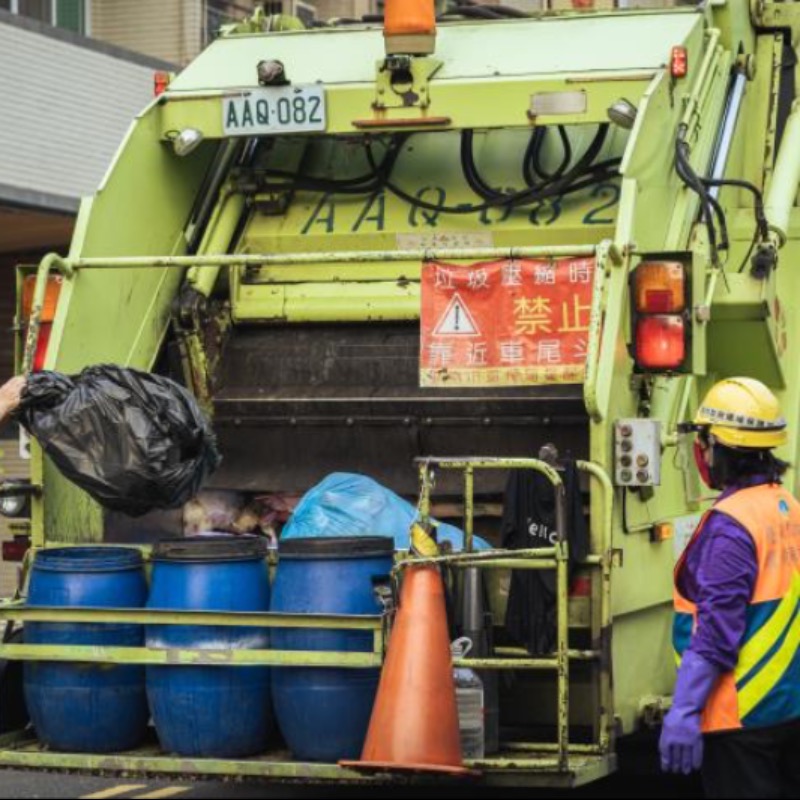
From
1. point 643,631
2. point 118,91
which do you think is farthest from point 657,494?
point 118,91

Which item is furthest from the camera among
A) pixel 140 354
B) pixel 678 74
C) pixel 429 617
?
pixel 140 354

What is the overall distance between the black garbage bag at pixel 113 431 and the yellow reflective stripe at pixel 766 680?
7.26 ft

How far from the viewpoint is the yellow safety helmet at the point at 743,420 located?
539cm

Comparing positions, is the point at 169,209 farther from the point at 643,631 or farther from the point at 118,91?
the point at 118,91

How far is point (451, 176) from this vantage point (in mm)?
7914

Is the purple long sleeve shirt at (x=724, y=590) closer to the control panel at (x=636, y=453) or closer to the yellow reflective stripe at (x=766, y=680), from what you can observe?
the yellow reflective stripe at (x=766, y=680)

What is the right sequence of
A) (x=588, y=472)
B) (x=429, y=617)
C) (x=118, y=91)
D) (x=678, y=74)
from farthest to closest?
(x=118, y=91) < (x=678, y=74) < (x=588, y=472) < (x=429, y=617)

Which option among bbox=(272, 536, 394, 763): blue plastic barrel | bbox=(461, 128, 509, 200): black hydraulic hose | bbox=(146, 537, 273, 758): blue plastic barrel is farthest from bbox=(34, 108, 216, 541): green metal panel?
bbox=(272, 536, 394, 763): blue plastic barrel

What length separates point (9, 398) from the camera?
21.4 feet

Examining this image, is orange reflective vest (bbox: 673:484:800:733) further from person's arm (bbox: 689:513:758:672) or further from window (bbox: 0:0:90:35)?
window (bbox: 0:0:90:35)

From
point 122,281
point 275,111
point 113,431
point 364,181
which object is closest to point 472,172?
point 364,181

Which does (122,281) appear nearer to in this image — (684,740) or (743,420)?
(743,420)

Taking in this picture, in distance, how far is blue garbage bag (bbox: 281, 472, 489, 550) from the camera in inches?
258

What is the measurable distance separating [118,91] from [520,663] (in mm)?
10541
